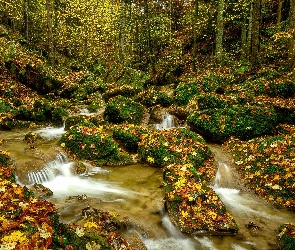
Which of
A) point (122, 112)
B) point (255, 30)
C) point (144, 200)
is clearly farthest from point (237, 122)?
point (255, 30)

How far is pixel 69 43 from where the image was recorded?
97.9 feet

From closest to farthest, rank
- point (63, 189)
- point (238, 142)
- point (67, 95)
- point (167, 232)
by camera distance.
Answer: point (167, 232)
point (63, 189)
point (238, 142)
point (67, 95)

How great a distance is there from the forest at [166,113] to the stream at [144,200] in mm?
274

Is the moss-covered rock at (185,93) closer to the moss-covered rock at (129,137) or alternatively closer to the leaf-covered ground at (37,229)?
the moss-covered rock at (129,137)

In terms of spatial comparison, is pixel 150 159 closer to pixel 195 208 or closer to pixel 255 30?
pixel 195 208

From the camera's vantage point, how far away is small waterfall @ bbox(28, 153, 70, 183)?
8.24m

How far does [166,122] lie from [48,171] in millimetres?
6515

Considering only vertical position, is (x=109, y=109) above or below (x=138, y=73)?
below

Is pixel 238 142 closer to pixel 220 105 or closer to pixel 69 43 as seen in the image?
pixel 220 105

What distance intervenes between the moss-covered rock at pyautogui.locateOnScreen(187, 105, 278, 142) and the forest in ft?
0.12

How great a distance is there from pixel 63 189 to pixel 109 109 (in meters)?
6.57

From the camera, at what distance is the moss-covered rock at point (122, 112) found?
1396 cm

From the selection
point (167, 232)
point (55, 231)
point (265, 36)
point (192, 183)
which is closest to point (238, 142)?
point (192, 183)

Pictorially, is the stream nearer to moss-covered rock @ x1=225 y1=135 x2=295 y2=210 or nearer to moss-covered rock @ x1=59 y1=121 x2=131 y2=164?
moss-covered rock @ x1=225 y1=135 x2=295 y2=210
